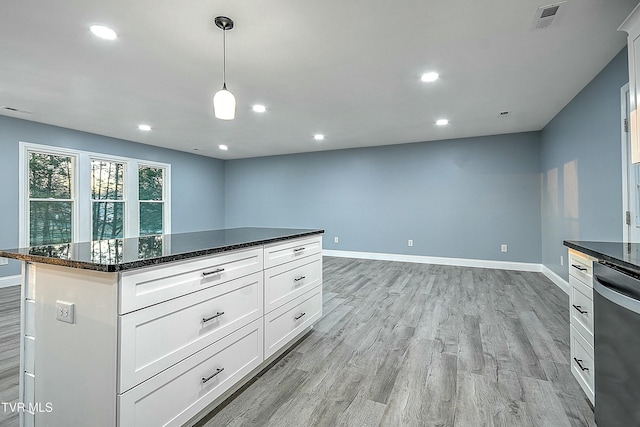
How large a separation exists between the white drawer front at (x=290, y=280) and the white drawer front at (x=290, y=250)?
0.13 feet

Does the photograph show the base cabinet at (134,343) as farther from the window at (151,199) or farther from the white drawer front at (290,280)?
the window at (151,199)

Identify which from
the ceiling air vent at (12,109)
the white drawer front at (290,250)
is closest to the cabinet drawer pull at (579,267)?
the white drawer front at (290,250)

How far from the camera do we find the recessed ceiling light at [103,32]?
7.13ft

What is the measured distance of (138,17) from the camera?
205 centimetres

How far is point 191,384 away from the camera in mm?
1465

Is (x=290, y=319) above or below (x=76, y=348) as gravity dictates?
below

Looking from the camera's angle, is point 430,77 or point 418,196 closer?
point 430,77

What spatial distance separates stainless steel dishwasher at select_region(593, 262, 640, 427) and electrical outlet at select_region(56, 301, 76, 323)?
2150 millimetres

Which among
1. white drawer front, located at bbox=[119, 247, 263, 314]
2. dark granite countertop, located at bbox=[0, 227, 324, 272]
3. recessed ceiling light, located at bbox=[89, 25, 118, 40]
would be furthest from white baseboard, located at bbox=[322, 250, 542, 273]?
recessed ceiling light, located at bbox=[89, 25, 118, 40]

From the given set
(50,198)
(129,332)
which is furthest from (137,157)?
(129,332)

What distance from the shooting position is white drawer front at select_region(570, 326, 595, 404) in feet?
5.28

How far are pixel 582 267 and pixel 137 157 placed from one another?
695 cm

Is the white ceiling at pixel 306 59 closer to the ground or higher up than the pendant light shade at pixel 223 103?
higher up

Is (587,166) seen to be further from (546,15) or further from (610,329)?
(610,329)
